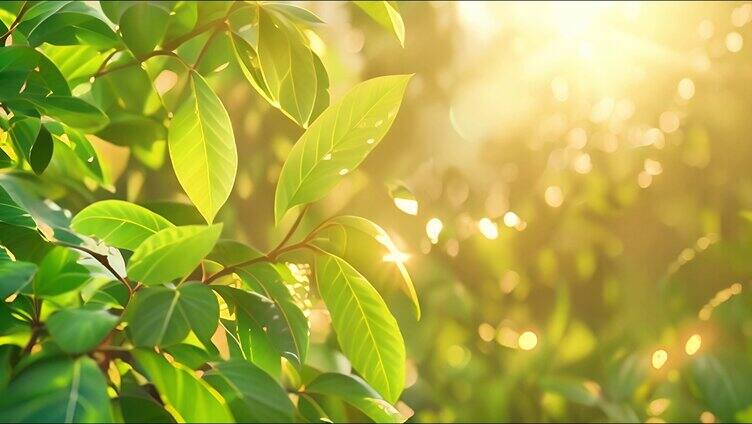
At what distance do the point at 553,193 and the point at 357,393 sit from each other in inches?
46.2

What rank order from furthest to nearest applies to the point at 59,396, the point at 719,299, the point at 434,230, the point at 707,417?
the point at 707,417 → the point at 719,299 → the point at 434,230 → the point at 59,396

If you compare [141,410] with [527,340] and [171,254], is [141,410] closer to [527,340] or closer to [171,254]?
[171,254]

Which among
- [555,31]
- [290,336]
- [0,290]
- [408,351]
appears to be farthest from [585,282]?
[0,290]

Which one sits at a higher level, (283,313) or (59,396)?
(283,313)

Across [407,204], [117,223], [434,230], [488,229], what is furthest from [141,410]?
[488,229]

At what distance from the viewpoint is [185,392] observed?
1.68ft

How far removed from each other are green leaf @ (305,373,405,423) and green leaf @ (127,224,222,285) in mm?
166

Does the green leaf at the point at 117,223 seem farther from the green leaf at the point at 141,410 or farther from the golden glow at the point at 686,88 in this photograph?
the golden glow at the point at 686,88

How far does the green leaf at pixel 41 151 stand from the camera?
2.35 ft

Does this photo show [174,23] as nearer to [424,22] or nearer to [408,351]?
[408,351]

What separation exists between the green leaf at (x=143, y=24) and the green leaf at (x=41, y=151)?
0.21 m

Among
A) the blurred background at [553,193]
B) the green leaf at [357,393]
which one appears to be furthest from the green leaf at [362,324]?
the blurred background at [553,193]

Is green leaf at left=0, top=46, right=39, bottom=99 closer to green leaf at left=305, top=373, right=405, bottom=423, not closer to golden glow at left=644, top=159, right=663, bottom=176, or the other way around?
green leaf at left=305, top=373, right=405, bottom=423

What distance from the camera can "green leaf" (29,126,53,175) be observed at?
2.35 feet
